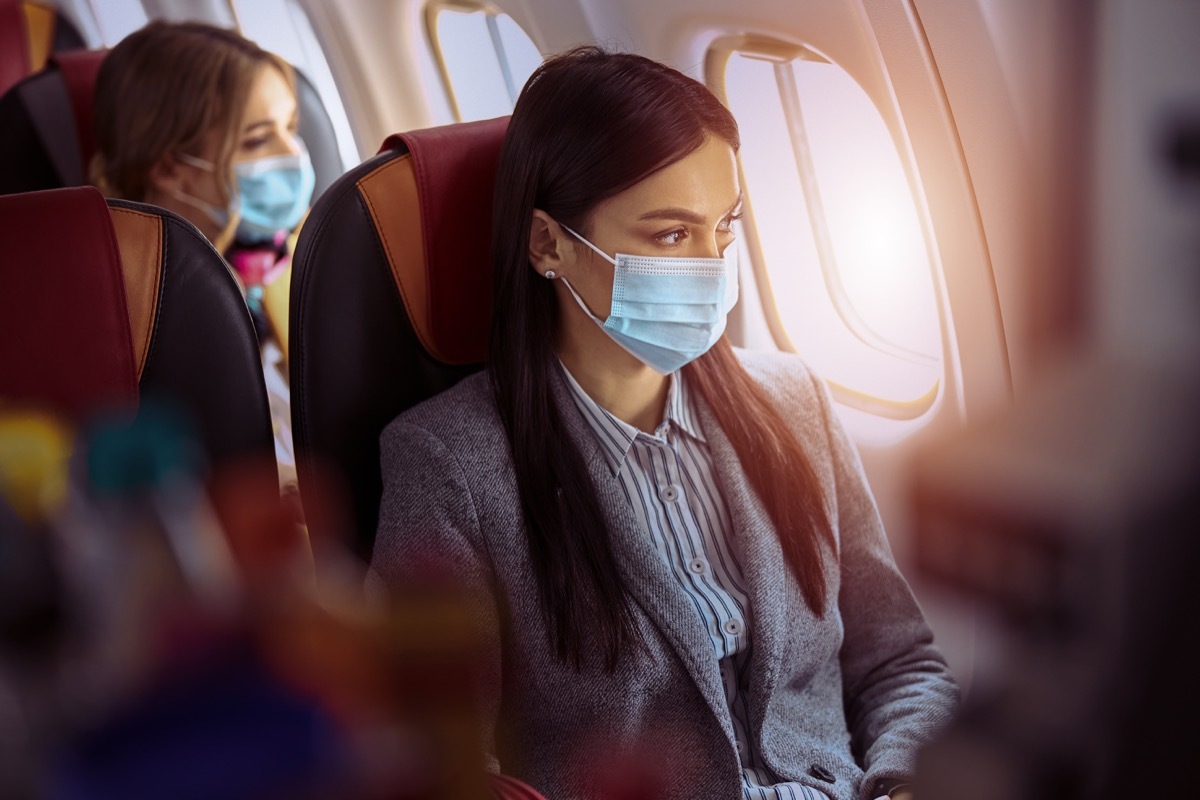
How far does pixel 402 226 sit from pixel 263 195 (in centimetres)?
123

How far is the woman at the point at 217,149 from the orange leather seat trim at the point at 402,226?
1.07 metres

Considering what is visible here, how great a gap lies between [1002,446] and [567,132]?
1141mm

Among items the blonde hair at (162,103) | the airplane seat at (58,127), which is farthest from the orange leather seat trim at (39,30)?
the blonde hair at (162,103)

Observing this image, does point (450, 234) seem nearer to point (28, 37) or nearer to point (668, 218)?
point (668, 218)

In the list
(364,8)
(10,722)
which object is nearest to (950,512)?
(10,722)

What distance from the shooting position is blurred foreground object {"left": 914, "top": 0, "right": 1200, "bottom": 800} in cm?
34

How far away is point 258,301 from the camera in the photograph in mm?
2689

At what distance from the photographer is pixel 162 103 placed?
2604 mm

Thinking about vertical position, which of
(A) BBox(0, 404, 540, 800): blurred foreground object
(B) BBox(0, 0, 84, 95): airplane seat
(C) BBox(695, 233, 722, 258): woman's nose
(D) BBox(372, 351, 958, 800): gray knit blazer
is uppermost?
(B) BBox(0, 0, 84, 95): airplane seat

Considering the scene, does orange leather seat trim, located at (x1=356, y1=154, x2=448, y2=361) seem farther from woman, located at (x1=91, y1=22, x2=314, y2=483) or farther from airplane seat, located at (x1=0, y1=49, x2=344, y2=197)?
airplane seat, located at (x1=0, y1=49, x2=344, y2=197)

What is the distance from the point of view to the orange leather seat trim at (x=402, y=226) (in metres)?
1.58

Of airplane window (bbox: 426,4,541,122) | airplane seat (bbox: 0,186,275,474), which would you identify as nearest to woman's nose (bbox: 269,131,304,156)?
airplane window (bbox: 426,4,541,122)

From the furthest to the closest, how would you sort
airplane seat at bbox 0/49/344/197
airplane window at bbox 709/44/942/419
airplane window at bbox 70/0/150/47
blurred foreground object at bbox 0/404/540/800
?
1. airplane window at bbox 70/0/150/47
2. airplane seat at bbox 0/49/344/197
3. airplane window at bbox 709/44/942/419
4. blurred foreground object at bbox 0/404/540/800

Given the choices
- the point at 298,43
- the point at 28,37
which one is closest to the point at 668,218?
the point at 298,43
